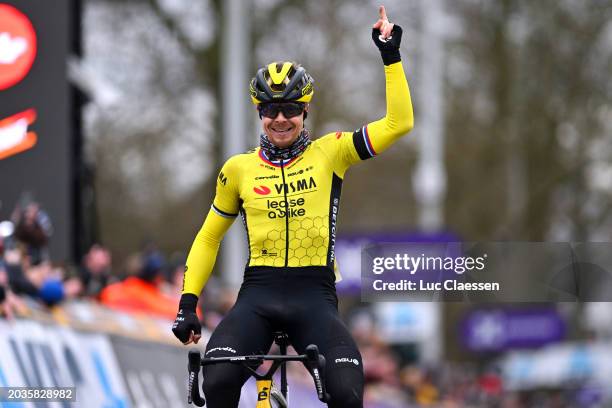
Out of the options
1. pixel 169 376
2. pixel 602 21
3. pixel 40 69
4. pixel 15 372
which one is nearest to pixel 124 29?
pixel 602 21

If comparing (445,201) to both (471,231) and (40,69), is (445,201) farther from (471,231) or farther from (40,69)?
(40,69)

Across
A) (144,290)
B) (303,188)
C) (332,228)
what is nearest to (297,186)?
(303,188)

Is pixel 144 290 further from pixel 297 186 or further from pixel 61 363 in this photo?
pixel 297 186

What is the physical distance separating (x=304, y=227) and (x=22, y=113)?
6.86 m

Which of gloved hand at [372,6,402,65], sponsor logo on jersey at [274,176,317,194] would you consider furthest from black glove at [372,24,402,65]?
sponsor logo on jersey at [274,176,317,194]

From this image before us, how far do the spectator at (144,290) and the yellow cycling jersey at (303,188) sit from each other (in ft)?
19.1

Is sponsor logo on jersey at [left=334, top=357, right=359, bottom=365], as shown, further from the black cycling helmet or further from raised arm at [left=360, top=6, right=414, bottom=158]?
the black cycling helmet

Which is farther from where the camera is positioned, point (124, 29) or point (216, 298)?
point (124, 29)

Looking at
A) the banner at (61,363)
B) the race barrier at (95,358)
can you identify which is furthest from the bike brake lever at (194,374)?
the banner at (61,363)

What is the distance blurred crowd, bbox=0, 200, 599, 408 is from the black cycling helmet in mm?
2338

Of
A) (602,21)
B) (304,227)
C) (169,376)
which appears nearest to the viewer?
(304,227)

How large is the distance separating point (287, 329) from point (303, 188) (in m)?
0.76

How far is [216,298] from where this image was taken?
1692 cm

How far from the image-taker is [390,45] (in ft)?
26.1
